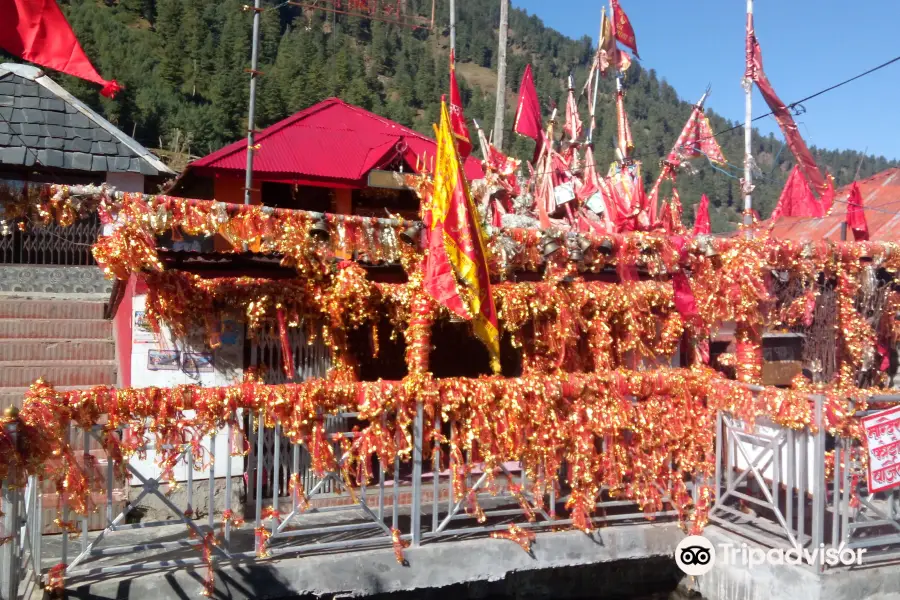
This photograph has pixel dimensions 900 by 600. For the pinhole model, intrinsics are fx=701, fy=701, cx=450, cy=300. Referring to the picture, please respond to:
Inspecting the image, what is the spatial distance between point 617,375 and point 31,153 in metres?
10.0

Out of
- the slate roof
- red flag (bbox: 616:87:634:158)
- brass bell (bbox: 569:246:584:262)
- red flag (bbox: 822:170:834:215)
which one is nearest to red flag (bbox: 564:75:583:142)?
red flag (bbox: 616:87:634:158)

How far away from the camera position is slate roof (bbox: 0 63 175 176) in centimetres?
1141

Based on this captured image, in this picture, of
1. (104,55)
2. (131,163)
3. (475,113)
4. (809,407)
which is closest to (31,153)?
(131,163)

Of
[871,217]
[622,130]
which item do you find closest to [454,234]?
[622,130]

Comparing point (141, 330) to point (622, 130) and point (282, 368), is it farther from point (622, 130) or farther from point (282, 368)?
point (622, 130)

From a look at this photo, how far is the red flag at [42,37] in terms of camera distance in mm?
5355

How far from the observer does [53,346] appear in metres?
9.61

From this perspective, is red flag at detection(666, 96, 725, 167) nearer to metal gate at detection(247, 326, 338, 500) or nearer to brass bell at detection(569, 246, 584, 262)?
brass bell at detection(569, 246, 584, 262)

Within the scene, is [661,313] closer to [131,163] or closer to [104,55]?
[131,163]

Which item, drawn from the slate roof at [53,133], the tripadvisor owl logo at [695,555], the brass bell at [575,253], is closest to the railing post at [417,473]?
the brass bell at [575,253]

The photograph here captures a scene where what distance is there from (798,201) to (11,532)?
43.2 ft

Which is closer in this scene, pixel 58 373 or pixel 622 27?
pixel 58 373

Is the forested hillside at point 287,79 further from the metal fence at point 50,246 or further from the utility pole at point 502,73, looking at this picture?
the metal fence at point 50,246

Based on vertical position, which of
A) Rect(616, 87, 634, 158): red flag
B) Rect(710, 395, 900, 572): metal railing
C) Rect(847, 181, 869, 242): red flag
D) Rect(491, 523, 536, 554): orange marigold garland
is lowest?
Rect(491, 523, 536, 554): orange marigold garland
